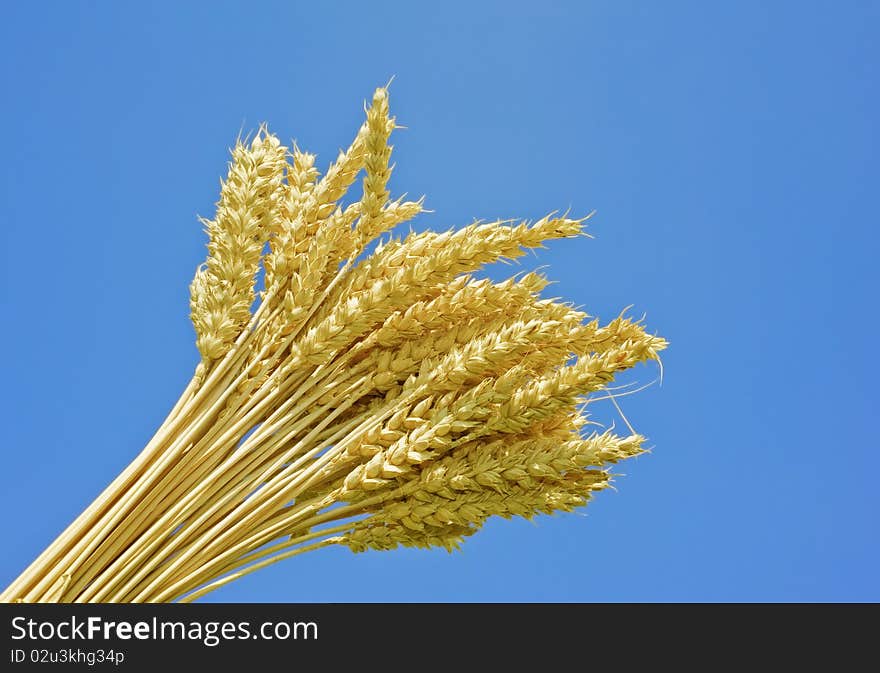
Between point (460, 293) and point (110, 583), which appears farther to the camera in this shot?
point (460, 293)

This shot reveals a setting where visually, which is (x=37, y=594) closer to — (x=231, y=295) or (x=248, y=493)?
(x=248, y=493)

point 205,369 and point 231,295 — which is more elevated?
point 231,295

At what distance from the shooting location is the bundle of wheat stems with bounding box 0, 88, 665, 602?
6.79ft

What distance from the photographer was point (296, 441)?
2.29 metres

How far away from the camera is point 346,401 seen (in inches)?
89.5

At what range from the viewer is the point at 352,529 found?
2184 millimetres

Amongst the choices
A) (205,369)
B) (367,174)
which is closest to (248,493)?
(205,369)

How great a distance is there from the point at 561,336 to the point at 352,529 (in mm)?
725

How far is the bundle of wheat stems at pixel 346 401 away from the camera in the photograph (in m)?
2.07

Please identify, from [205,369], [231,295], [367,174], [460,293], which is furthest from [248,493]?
[367,174]
